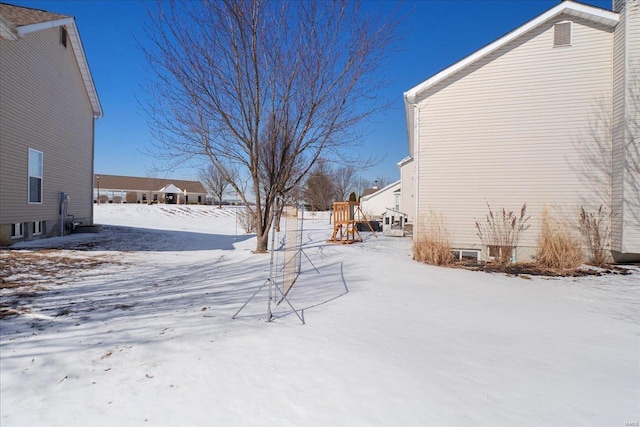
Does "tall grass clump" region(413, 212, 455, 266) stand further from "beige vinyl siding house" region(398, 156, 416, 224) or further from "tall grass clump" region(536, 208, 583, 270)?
"beige vinyl siding house" region(398, 156, 416, 224)

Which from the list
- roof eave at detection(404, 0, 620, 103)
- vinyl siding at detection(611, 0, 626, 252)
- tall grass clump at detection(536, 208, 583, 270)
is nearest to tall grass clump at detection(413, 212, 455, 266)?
tall grass clump at detection(536, 208, 583, 270)

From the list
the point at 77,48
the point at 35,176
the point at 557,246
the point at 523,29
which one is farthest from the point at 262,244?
the point at 77,48

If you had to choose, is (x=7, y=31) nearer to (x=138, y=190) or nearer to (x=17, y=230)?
(x=17, y=230)

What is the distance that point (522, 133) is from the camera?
952cm

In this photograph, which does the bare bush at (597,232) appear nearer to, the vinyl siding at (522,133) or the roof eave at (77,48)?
the vinyl siding at (522,133)

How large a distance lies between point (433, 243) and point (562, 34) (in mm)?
6507

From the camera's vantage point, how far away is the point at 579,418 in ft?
7.96

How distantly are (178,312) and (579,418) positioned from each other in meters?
3.91

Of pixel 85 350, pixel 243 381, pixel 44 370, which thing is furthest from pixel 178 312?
pixel 243 381

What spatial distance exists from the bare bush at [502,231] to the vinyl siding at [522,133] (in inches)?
6.8

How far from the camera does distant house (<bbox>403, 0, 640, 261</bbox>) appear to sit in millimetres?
8570

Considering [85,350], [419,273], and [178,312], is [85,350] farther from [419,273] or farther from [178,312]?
[419,273]

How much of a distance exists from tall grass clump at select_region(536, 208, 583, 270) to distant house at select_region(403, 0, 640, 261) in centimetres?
24

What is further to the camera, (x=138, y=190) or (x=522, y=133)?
(x=138, y=190)
